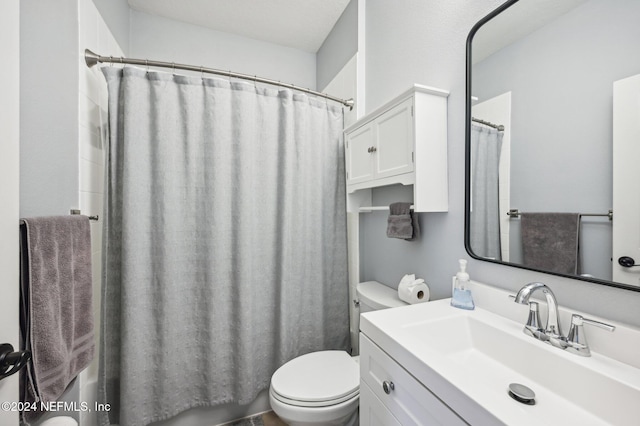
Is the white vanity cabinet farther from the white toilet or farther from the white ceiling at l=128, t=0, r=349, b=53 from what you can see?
the white ceiling at l=128, t=0, r=349, b=53

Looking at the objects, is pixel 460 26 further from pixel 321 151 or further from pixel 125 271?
pixel 125 271

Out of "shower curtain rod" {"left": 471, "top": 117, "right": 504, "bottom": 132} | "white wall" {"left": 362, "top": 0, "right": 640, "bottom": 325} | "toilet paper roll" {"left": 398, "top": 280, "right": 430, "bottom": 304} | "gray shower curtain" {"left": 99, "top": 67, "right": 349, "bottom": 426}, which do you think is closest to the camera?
"white wall" {"left": 362, "top": 0, "right": 640, "bottom": 325}

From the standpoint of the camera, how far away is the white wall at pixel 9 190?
565 millimetres

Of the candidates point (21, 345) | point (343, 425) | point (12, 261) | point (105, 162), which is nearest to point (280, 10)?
point (105, 162)

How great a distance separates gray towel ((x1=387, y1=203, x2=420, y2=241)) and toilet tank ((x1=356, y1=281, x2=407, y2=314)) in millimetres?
326

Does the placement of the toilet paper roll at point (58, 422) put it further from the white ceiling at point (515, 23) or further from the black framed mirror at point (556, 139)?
the white ceiling at point (515, 23)

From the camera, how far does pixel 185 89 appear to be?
1.36 meters

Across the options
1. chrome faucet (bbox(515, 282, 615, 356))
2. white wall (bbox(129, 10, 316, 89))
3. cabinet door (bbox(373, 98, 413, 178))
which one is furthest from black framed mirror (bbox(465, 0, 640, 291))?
white wall (bbox(129, 10, 316, 89))

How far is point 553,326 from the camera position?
0.70m

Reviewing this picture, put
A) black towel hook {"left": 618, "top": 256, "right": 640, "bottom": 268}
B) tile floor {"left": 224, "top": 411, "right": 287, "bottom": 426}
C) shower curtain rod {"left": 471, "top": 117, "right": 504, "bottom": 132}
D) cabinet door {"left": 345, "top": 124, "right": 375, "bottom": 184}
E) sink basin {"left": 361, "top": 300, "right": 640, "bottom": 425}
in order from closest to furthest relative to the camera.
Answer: sink basin {"left": 361, "top": 300, "right": 640, "bottom": 425}
black towel hook {"left": 618, "top": 256, "right": 640, "bottom": 268}
shower curtain rod {"left": 471, "top": 117, "right": 504, "bottom": 132}
cabinet door {"left": 345, "top": 124, "right": 375, "bottom": 184}
tile floor {"left": 224, "top": 411, "right": 287, "bottom": 426}

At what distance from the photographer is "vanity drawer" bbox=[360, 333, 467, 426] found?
0.58 m

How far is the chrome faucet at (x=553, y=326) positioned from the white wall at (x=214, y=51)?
→ 2.20m

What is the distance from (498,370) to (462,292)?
0.26 metres

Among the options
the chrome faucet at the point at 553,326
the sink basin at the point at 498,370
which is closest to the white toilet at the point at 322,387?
the sink basin at the point at 498,370
